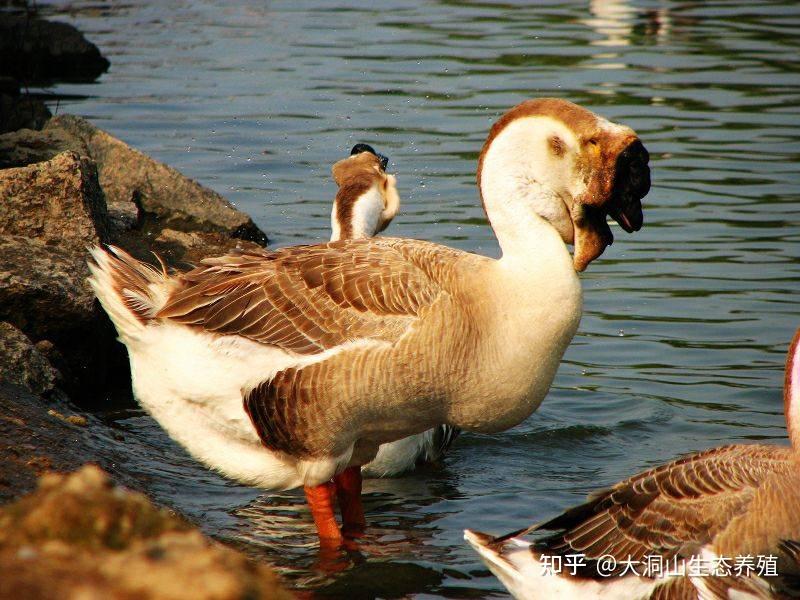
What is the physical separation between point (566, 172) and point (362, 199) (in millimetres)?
2770

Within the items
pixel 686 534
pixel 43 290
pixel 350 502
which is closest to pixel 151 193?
pixel 43 290

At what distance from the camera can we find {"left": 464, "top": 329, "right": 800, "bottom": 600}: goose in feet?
16.4

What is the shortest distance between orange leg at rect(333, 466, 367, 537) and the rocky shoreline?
1.27 meters

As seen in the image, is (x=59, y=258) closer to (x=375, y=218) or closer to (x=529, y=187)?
(x=375, y=218)

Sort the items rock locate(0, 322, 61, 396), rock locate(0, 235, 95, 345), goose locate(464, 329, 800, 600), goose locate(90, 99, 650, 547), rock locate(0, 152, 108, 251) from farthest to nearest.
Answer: rock locate(0, 152, 108, 251) → rock locate(0, 235, 95, 345) → rock locate(0, 322, 61, 396) → goose locate(90, 99, 650, 547) → goose locate(464, 329, 800, 600)

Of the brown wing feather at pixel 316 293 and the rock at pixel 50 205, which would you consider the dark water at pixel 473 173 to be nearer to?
the brown wing feather at pixel 316 293

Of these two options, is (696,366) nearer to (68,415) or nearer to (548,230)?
(548,230)

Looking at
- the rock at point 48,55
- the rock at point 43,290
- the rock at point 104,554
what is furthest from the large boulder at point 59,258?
the rock at point 48,55

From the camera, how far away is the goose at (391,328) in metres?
5.92

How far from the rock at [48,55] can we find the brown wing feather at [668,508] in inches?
679

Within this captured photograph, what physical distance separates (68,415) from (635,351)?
16.3ft

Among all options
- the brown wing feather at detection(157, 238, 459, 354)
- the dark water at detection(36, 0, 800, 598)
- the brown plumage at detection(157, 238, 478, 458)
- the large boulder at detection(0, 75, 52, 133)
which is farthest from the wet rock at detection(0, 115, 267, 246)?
the brown plumage at detection(157, 238, 478, 458)

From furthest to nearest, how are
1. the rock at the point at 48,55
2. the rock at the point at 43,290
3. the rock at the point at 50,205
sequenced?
the rock at the point at 48,55 < the rock at the point at 50,205 < the rock at the point at 43,290

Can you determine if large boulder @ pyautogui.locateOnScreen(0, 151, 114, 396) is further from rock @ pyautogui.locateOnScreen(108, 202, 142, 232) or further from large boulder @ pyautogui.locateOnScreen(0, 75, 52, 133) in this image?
large boulder @ pyautogui.locateOnScreen(0, 75, 52, 133)
